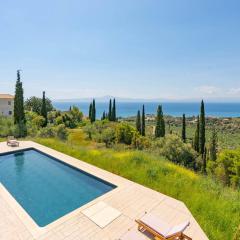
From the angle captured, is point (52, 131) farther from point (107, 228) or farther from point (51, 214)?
point (107, 228)

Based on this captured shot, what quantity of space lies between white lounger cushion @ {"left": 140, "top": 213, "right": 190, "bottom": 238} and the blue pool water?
3.09 meters

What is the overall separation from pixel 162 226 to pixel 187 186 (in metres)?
3.70

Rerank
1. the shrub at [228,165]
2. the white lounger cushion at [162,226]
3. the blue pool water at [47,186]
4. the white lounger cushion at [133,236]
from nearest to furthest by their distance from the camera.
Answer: the white lounger cushion at [133,236], the white lounger cushion at [162,226], the blue pool water at [47,186], the shrub at [228,165]

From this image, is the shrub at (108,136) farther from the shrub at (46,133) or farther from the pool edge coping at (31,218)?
the pool edge coping at (31,218)

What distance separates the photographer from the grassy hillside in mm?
→ 6805

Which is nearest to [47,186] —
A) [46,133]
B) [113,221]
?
[113,221]

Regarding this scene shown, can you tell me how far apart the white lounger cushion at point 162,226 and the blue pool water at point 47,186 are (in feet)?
10.1

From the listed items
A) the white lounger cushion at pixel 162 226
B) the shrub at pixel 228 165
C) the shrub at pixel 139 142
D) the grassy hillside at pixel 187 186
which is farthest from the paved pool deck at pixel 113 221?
the shrub at pixel 139 142

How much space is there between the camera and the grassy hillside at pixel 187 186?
22.3 ft

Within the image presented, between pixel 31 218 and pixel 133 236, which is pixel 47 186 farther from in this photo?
pixel 133 236

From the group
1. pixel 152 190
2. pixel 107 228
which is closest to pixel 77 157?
pixel 152 190

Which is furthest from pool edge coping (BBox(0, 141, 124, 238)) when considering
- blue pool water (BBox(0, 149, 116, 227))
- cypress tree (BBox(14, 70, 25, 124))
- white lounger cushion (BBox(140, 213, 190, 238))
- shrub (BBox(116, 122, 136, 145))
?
cypress tree (BBox(14, 70, 25, 124))

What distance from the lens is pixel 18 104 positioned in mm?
25625

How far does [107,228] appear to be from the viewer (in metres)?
6.22
